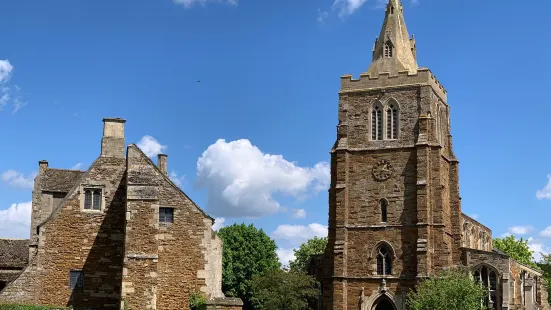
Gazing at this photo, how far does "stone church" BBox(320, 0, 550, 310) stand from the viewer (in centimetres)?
5481

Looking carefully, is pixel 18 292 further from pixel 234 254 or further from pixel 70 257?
pixel 234 254

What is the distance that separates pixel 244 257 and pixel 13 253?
28.9m

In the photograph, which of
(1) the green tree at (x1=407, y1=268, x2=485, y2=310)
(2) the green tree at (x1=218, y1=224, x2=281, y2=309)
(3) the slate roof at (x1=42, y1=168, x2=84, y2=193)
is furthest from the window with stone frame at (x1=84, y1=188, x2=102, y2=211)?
(2) the green tree at (x1=218, y1=224, x2=281, y2=309)

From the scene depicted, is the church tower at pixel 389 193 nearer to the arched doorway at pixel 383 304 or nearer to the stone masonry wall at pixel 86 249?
the arched doorway at pixel 383 304

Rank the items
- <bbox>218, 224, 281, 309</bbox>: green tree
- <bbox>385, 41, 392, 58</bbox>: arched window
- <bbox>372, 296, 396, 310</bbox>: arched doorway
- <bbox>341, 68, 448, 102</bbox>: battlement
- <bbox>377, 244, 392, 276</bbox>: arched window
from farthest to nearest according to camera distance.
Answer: <bbox>218, 224, 281, 309</bbox>: green tree, <bbox>385, 41, 392, 58</bbox>: arched window, <bbox>341, 68, 448, 102</bbox>: battlement, <bbox>377, 244, 392, 276</bbox>: arched window, <bbox>372, 296, 396, 310</bbox>: arched doorway

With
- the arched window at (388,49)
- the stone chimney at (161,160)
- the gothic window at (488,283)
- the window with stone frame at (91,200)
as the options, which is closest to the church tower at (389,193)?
the arched window at (388,49)

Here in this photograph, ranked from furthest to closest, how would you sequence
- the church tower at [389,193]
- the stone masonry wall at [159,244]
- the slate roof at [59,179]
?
the church tower at [389,193]
the slate roof at [59,179]
the stone masonry wall at [159,244]

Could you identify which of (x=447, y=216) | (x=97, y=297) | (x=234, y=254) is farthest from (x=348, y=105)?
(x=97, y=297)

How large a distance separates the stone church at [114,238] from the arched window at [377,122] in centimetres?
2312

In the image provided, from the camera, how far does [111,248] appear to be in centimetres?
3756

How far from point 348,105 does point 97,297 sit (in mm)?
28580

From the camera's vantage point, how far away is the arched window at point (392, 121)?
5808 centimetres

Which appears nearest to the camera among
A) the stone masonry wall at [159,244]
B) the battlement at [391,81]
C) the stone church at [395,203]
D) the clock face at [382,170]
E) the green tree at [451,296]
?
the stone masonry wall at [159,244]

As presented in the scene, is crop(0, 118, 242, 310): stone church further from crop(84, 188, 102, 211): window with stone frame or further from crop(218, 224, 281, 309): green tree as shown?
crop(218, 224, 281, 309): green tree
